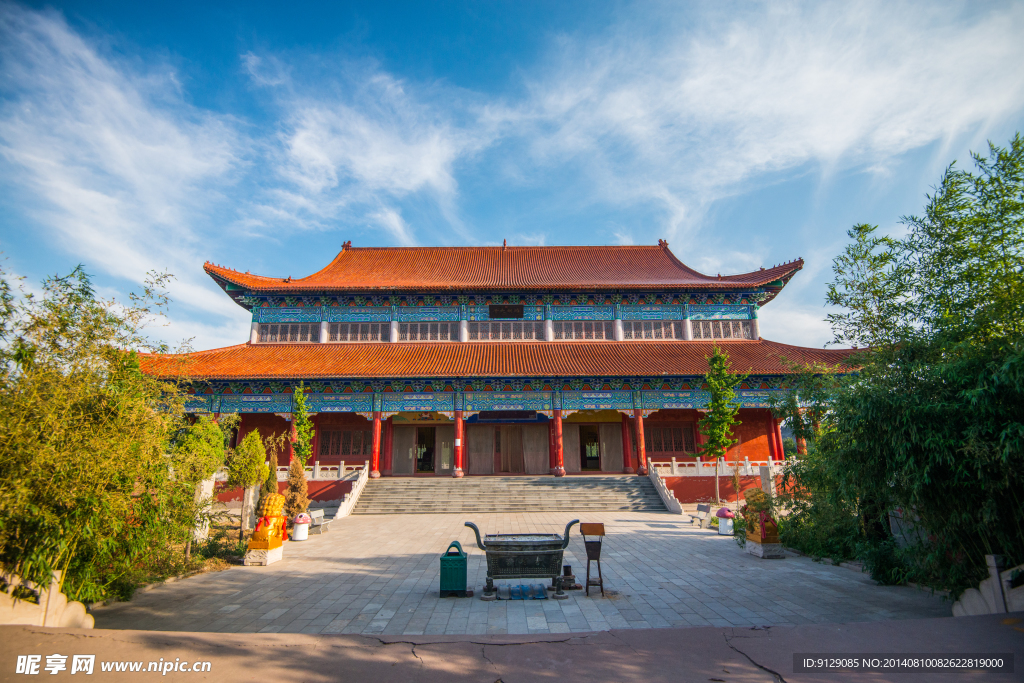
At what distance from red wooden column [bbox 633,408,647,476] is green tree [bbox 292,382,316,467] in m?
12.7

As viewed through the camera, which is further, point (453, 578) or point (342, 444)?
point (342, 444)

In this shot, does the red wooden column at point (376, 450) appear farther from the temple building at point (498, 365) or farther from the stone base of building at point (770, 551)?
the stone base of building at point (770, 551)

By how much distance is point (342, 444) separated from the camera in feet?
66.4

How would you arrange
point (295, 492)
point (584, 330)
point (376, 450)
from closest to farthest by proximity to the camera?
point (295, 492) → point (376, 450) → point (584, 330)

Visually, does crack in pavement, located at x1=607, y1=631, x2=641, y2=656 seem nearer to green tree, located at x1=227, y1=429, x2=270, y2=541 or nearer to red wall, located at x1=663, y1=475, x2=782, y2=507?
green tree, located at x1=227, y1=429, x2=270, y2=541

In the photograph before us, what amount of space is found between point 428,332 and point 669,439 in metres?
11.7

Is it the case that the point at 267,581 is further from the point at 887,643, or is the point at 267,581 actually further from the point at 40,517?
the point at 887,643

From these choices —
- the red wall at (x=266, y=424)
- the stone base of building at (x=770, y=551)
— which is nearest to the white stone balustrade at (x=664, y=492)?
the stone base of building at (x=770, y=551)

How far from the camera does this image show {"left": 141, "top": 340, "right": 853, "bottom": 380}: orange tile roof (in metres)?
18.8

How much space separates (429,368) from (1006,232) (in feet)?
54.6

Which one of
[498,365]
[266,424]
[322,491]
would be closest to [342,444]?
[322,491]

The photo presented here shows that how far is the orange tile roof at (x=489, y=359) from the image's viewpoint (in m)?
Result: 18.8

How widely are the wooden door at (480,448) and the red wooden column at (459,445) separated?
1.50 m

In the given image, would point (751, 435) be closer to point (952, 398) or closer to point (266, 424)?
point (952, 398)
